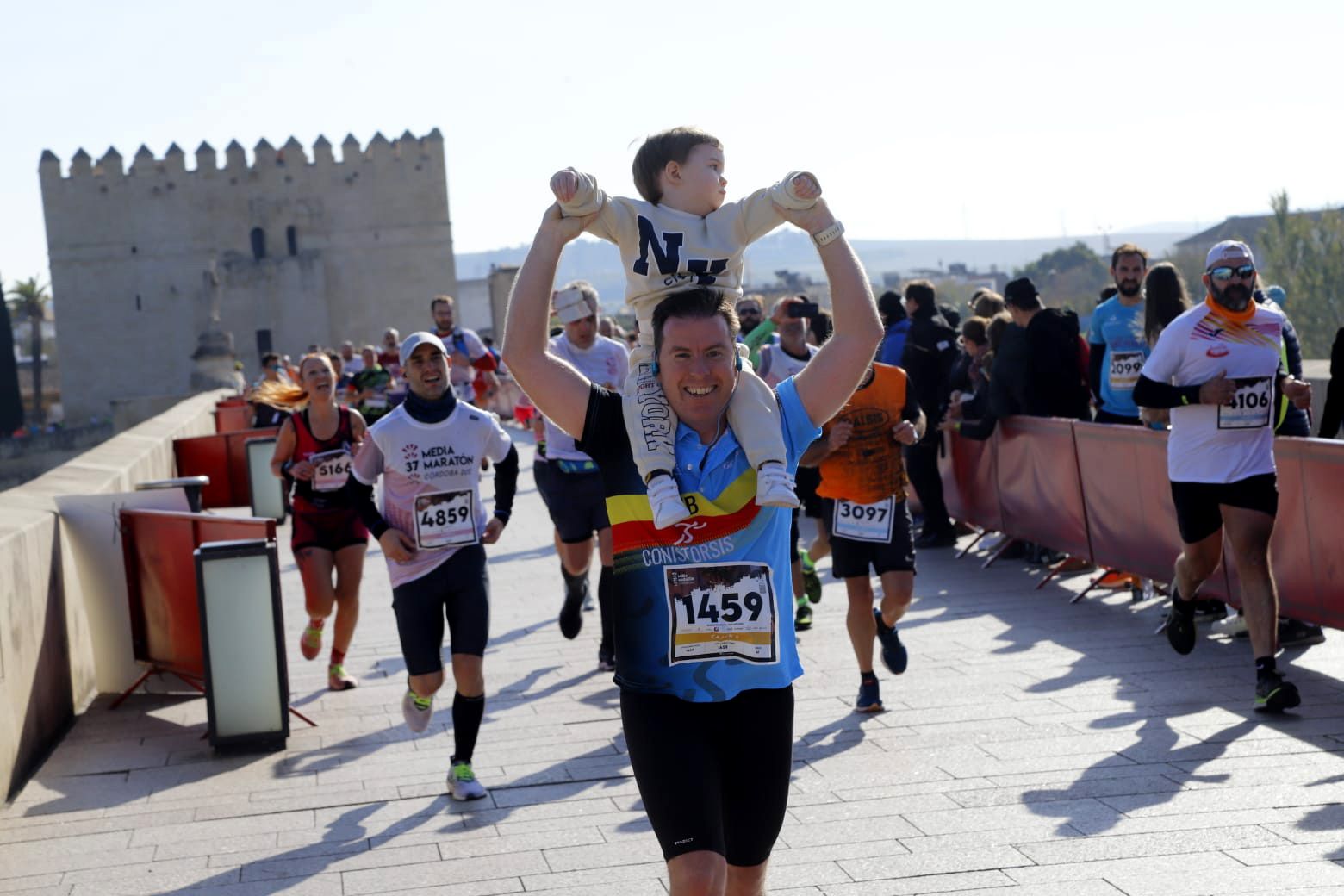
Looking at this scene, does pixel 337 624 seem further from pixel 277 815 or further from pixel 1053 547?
pixel 1053 547

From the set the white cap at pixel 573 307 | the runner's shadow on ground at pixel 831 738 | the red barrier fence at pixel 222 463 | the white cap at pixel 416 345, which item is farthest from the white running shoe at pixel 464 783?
the red barrier fence at pixel 222 463

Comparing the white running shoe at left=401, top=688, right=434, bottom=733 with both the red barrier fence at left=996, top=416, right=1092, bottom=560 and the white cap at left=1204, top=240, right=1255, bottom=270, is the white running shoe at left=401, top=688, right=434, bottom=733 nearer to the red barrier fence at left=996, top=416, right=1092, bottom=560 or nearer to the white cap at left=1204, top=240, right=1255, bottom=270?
the white cap at left=1204, top=240, right=1255, bottom=270

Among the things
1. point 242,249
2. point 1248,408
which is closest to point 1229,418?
point 1248,408

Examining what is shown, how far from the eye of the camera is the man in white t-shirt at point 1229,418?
294 inches

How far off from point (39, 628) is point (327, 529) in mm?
1668

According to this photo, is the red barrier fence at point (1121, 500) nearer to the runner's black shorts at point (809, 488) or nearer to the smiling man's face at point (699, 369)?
the runner's black shorts at point (809, 488)

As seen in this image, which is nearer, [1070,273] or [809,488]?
[809,488]

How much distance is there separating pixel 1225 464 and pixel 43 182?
8003cm

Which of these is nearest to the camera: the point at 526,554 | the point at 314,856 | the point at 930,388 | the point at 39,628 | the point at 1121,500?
the point at 314,856

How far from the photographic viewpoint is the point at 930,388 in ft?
44.2

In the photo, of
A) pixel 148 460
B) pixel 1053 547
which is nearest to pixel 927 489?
pixel 1053 547

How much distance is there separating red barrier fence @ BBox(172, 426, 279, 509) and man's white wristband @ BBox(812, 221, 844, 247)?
51.6ft

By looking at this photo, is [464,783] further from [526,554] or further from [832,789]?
[526,554]

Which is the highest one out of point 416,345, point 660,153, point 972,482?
point 660,153
